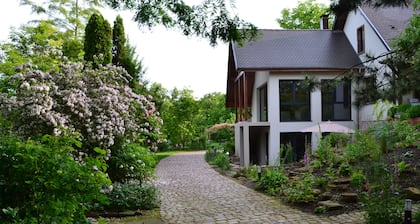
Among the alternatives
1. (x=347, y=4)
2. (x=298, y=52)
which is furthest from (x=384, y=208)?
(x=298, y=52)

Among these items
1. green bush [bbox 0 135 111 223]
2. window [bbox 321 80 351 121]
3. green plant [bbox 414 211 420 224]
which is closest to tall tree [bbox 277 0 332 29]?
window [bbox 321 80 351 121]

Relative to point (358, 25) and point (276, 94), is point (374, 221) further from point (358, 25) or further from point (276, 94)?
point (358, 25)

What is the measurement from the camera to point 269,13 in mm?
4266

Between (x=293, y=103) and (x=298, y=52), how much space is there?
2.56 meters

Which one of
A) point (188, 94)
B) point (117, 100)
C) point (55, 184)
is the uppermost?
point (188, 94)

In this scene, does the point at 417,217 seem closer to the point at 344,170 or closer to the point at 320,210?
the point at 320,210

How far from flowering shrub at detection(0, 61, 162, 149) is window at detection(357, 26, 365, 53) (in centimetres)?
1333

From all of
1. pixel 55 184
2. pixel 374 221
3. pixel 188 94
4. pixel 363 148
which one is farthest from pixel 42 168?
pixel 188 94

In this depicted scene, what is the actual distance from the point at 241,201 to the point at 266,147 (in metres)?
11.2

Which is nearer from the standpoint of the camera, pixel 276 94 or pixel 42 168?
pixel 42 168

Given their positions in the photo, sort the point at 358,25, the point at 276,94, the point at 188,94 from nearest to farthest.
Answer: the point at 276,94, the point at 358,25, the point at 188,94

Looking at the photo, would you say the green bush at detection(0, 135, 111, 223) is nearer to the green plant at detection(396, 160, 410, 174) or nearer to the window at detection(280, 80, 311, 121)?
the green plant at detection(396, 160, 410, 174)

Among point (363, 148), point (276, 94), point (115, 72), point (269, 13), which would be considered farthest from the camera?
point (276, 94)

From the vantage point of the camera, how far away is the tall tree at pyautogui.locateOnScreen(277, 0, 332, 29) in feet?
104
